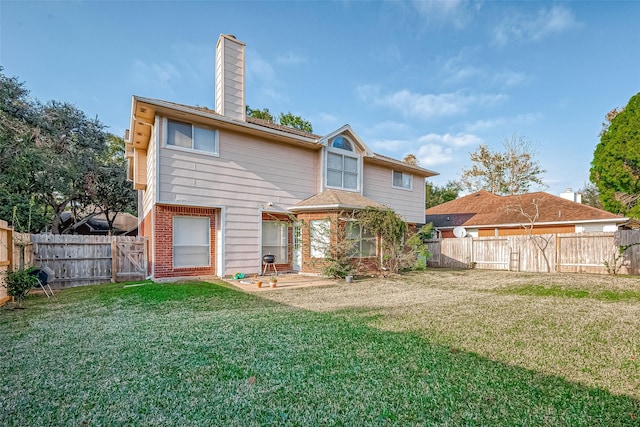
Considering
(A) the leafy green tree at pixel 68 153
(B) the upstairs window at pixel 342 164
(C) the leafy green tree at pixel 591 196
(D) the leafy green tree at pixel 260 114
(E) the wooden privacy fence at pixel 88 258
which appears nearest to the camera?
(E) the wooden privacy fence at pixel 88 258

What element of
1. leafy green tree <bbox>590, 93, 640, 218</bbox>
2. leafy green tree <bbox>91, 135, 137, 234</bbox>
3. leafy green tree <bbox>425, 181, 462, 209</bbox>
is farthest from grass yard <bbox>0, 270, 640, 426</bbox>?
leafy green tree <bbox>425, 181, 462, 209</bbox>

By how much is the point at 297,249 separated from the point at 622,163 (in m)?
20.9

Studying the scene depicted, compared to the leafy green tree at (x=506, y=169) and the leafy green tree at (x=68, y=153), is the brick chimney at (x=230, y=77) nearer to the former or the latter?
the leafy green tree at (x=68, y=153)

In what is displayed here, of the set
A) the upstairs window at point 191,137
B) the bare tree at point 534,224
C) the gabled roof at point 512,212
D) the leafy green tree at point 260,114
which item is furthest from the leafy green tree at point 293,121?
the upstairs window at point 191,137

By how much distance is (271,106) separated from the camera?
30.0 m

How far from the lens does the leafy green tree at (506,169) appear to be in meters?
27.7

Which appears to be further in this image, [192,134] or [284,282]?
[192,134]

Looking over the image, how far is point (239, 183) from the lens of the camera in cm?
1109

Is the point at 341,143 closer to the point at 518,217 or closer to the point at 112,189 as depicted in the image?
the point at 518,217

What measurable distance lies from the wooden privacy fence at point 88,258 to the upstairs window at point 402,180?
1160cm

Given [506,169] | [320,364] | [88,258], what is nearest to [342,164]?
[88,258]

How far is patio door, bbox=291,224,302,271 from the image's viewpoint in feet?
39.6

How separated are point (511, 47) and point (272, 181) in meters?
11.2

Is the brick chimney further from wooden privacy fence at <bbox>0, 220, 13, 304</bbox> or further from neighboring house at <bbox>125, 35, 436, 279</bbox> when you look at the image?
wooden privacy fence at <bbox>0, 220, 13, 304</bbox>
